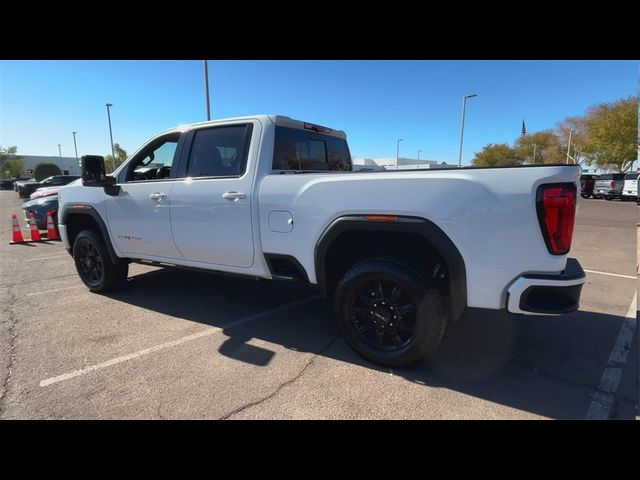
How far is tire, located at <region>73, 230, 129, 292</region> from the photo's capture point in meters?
4.70

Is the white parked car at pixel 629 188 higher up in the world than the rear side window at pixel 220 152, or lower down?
lower down

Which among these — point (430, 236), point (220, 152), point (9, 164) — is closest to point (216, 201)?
point (220, 152)

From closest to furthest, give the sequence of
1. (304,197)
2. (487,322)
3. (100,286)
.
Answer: (304,197)
(487,322)
(100,286)

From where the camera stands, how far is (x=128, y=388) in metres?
2.73

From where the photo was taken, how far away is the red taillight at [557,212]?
2.17 m

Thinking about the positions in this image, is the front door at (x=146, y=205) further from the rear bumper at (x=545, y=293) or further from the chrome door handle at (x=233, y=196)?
the rear bumper at (x=545, y=293)

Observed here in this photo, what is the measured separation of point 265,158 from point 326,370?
1973mm

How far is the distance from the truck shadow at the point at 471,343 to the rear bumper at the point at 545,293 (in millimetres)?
710

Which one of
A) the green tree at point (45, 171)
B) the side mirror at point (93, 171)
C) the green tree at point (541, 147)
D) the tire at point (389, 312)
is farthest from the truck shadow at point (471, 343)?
the green tree at point (45, 171)

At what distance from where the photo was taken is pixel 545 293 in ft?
7.68

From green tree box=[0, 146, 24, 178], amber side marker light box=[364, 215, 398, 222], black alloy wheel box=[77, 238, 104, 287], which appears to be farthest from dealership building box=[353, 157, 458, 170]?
green tree box=[0, 146, 24, 178]
